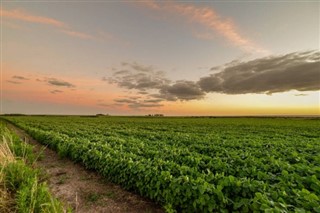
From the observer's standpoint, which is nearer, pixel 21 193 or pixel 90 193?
pixel 21 193

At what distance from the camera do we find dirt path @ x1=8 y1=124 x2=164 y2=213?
20.0 ft

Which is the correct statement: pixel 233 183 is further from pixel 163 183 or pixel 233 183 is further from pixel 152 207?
pixel 152 207

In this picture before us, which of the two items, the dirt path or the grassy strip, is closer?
the grassy strip

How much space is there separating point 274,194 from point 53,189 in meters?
6.87

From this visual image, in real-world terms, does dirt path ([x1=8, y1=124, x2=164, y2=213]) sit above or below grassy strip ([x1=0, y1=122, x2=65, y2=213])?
below

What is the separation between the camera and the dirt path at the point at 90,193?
6.10m

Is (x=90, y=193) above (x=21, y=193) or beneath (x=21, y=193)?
beneath

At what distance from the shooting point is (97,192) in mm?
7145

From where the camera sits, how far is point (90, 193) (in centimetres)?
709

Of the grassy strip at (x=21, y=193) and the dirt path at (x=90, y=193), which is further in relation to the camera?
the dirt path at (x=90, y=193)

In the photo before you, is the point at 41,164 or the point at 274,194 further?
the point at 41,164

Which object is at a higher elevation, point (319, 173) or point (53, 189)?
point (319, 173)

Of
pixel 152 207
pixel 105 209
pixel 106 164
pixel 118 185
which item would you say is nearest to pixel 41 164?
pixel 106 164

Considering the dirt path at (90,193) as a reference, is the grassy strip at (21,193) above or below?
above
